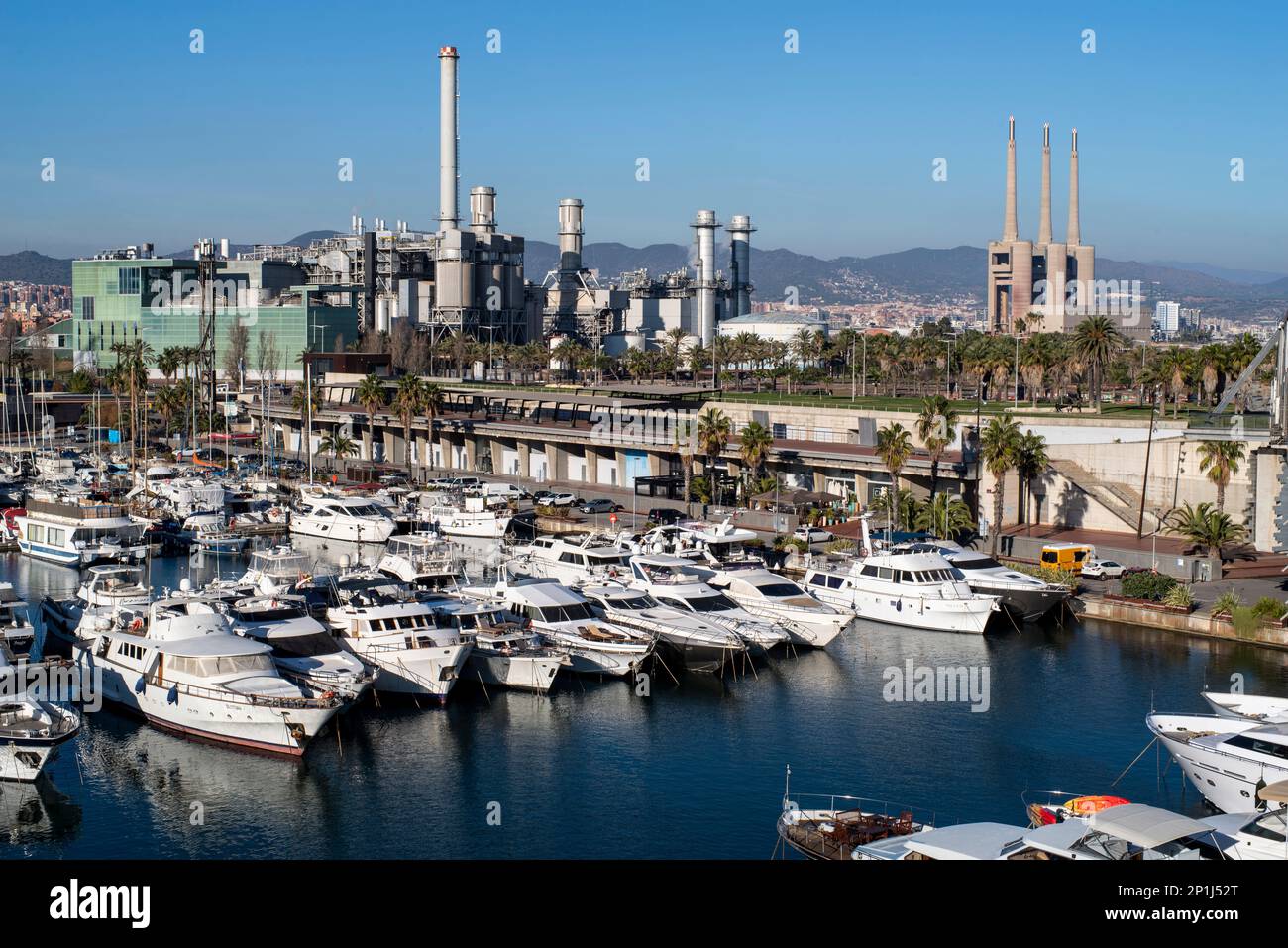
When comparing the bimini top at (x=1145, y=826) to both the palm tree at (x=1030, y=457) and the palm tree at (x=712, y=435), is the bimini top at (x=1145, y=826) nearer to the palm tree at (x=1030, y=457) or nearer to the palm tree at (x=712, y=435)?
the palm tree at (x=1030, y=457)

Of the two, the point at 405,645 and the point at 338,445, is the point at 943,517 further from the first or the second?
the point at 338,445

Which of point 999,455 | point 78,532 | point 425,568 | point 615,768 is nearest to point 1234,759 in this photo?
point 615,768

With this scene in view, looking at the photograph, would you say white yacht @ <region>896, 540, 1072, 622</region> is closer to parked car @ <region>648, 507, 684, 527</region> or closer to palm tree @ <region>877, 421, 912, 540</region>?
palm tree @ <region>877, 421, 912, 540</region>

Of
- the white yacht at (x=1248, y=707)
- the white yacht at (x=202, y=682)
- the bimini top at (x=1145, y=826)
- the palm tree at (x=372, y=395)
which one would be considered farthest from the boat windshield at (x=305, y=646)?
the palm tree at (x=372, y=395)

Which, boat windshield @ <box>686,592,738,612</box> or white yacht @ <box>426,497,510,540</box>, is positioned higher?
white yacht @ <box>426,497,510,540</box>

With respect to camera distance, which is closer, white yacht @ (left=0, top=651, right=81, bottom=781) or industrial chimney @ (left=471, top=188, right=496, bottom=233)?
white yacht @ (left=0, top=651, right=81, bottom=781)

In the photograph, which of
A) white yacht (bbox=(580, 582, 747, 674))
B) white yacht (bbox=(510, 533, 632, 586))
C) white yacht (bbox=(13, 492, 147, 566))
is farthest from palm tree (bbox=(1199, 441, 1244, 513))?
white yacht (bbox=(13, 492, 147, 566))

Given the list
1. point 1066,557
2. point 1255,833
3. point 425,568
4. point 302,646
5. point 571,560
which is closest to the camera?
point 1255,833

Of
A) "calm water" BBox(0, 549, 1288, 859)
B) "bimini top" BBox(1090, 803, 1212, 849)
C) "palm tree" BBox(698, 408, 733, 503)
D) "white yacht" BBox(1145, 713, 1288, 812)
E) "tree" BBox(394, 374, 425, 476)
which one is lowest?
"calm water" BBox(0, 549, 1288, 859)
